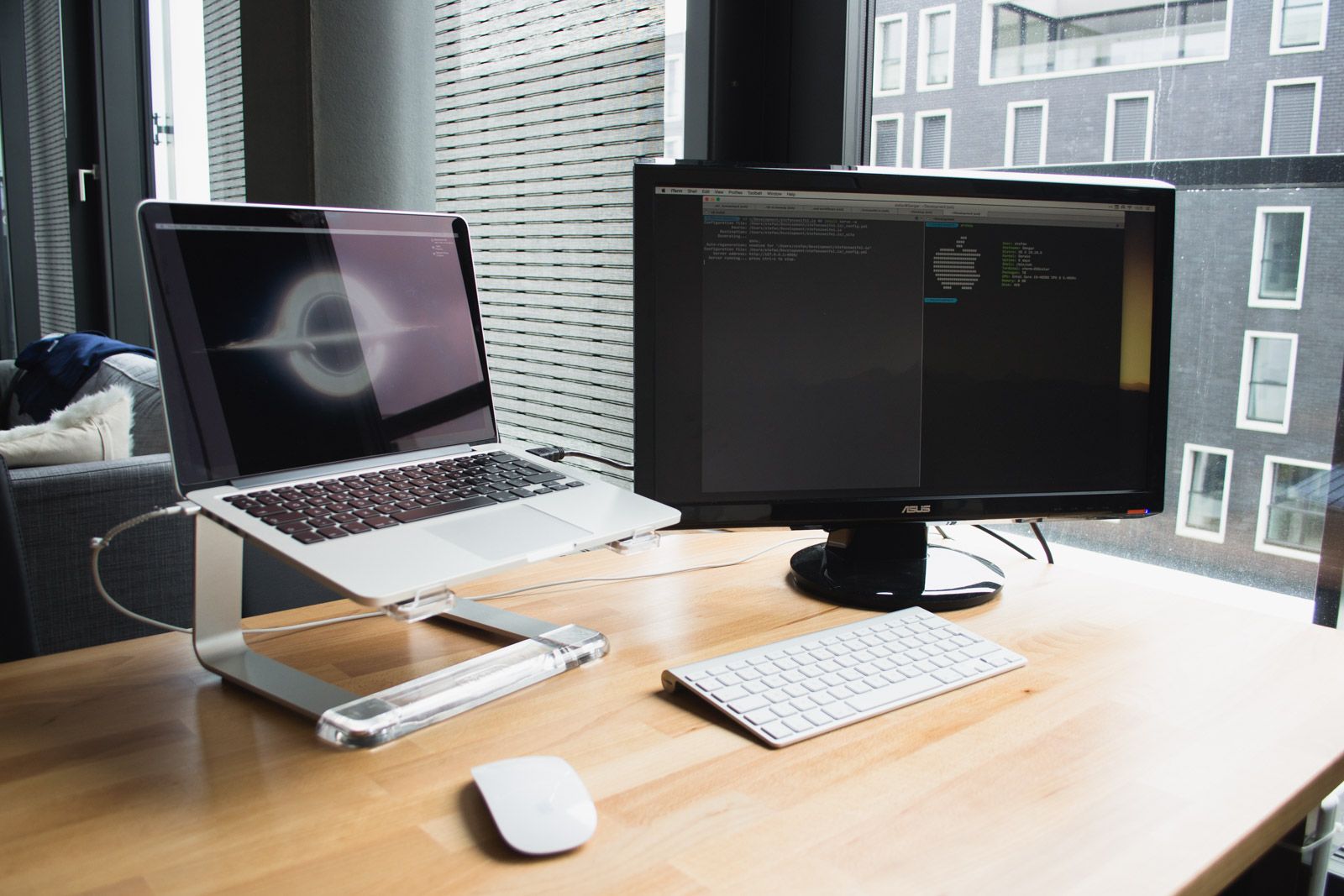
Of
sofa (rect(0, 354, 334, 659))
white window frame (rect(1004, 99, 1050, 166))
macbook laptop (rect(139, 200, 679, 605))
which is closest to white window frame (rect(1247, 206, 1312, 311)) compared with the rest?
white window frame (rect(1004, 99, 1050, 166))

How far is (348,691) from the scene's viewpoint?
0.83 meters

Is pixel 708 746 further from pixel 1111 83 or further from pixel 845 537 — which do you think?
pixel 1111 83

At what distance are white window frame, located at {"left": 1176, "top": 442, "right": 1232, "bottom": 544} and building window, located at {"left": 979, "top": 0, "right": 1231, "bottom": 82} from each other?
48 centimetres

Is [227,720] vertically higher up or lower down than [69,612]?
higher up

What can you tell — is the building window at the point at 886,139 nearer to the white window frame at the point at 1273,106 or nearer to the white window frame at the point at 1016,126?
the white window frame at the point at 1016,126

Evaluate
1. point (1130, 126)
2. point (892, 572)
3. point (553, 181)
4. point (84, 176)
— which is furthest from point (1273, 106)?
point (84, 176)

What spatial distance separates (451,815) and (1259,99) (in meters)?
1.19

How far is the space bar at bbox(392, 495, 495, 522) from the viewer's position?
2.77 ft

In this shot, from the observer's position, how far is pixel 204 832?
631 mm

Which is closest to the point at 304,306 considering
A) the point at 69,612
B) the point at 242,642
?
the point at 242,642

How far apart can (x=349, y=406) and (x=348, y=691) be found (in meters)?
0.27

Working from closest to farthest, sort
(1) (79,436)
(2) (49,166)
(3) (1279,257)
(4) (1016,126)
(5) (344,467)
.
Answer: (5) (344,467)
(3) (1279,257)
(4) (1016,126)
(1) (79,436)
(2) (49,166)

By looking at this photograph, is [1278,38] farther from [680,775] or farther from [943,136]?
[680,775]

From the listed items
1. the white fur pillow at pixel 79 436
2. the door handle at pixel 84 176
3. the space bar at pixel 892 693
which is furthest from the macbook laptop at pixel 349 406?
the door handle at pixel 84 176
